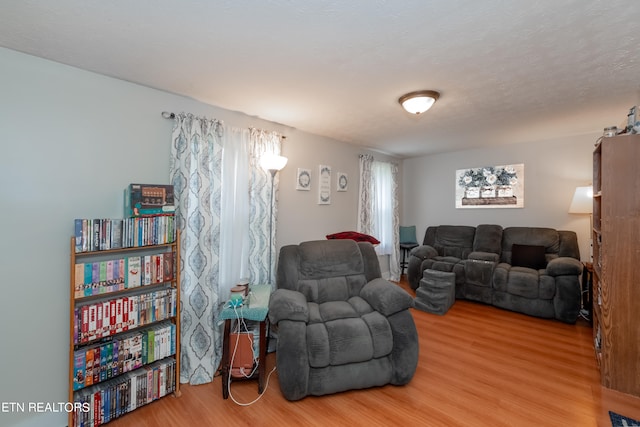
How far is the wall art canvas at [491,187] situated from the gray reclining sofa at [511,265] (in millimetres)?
451

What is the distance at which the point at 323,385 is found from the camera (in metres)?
1.90

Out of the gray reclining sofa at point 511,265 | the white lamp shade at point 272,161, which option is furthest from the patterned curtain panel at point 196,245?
the gray reclining sofa at point 511,265

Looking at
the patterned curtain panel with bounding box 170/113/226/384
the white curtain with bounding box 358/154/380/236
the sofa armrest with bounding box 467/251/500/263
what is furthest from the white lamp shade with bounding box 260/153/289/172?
the sofa armrest with bounding box 467/251/500/263

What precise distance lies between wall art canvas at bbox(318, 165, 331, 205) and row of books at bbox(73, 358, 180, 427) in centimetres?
236

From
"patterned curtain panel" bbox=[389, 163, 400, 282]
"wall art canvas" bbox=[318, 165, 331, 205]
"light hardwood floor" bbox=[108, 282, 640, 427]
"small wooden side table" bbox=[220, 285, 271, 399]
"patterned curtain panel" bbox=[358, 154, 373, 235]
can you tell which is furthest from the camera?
"patterned curtain panel" bbox=[389, 163, 400, 282]

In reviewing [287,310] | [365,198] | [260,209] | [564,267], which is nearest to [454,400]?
[287,310]

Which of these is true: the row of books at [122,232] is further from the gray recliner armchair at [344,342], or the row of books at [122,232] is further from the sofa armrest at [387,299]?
the sofa armrest at [387,299]

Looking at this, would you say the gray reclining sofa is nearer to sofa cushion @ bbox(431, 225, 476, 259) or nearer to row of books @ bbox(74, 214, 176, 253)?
sofa cushion @ bbox(431, 225, 476, 259)

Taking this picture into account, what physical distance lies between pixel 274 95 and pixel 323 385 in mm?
2311

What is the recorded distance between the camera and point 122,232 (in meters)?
1.81

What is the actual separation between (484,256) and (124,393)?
430 cm

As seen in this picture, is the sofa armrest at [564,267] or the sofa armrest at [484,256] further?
the sofa armrest at [484,256]

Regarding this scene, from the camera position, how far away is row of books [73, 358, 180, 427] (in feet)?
5.47

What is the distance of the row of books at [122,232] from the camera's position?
1.68 m
